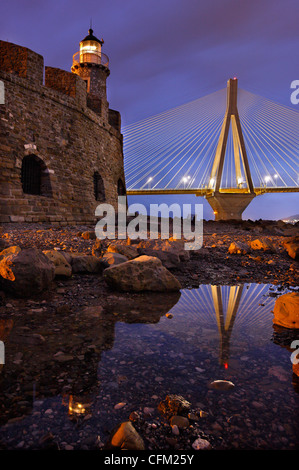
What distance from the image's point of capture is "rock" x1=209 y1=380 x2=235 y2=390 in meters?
1.53

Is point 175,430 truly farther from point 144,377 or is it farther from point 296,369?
point 296,369

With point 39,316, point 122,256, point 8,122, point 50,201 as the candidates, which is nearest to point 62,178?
point 50,201

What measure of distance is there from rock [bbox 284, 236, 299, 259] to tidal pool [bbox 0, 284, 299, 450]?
392 cm

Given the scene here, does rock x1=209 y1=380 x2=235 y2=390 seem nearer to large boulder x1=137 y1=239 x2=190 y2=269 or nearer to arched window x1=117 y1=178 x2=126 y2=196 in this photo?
large boulder x1=137 y1=239 x2=190 y2=269

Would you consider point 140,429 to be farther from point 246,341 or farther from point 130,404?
point 246,341

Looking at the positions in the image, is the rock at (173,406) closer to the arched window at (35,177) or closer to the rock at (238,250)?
the rock at (238,250)

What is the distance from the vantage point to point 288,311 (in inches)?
99.9

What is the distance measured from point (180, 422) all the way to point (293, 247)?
606cm

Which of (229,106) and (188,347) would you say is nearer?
(188,347)

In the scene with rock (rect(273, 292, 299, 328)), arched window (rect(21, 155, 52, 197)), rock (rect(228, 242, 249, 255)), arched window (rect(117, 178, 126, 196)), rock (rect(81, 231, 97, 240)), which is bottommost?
rock (rect(273, 292, 299, 328))

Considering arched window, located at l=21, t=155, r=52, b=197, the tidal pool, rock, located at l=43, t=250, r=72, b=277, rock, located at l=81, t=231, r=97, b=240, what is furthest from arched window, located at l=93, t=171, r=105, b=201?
the tidal pool

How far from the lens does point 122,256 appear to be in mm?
4352
